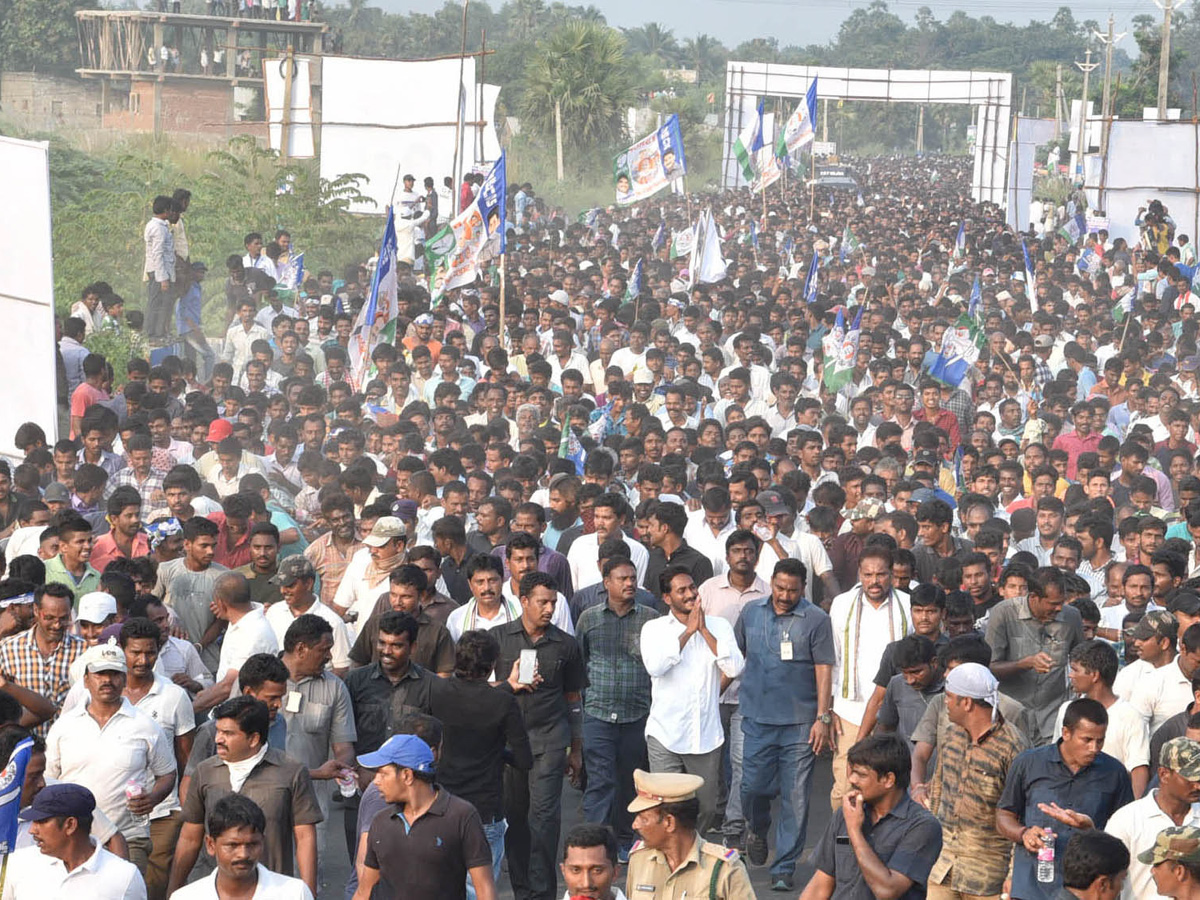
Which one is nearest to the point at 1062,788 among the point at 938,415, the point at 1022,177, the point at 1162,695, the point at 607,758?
the point at 1162,695

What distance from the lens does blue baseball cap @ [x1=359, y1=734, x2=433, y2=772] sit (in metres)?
5.91

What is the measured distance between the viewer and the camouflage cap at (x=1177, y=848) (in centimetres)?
509

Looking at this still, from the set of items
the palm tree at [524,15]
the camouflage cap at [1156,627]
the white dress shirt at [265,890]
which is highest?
the palm tree at [524,15]

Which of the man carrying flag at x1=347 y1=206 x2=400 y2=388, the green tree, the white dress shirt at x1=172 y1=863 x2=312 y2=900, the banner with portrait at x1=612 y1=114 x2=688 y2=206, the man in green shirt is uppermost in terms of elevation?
the green tree

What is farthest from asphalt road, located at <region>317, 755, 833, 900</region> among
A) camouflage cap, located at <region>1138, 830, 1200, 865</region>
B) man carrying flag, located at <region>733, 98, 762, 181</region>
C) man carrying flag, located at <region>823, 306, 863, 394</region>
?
man carrying flag, located at <region>733, 98, 762, 181</region>

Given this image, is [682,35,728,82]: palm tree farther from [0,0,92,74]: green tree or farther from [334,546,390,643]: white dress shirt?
[334,546,390,643]: white dress shirt

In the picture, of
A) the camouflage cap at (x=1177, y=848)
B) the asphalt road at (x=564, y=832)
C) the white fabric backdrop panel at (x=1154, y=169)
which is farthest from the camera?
the white fabric backdrop panel at (x=1154, y=169)

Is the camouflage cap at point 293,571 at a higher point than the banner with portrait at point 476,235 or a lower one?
lower

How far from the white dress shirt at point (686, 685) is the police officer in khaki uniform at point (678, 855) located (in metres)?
2.37

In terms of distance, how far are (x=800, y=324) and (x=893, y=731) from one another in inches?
435

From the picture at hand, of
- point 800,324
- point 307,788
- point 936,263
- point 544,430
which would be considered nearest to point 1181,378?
point 800,324

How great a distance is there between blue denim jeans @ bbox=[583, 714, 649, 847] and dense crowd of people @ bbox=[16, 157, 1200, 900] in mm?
19

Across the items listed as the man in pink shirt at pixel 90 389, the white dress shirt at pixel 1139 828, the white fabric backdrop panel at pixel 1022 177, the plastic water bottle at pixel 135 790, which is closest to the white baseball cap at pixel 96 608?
the plastic water bottle at pixel 135 790

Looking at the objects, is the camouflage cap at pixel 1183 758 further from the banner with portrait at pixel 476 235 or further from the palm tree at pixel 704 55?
the palm tree at pixel 704 55
